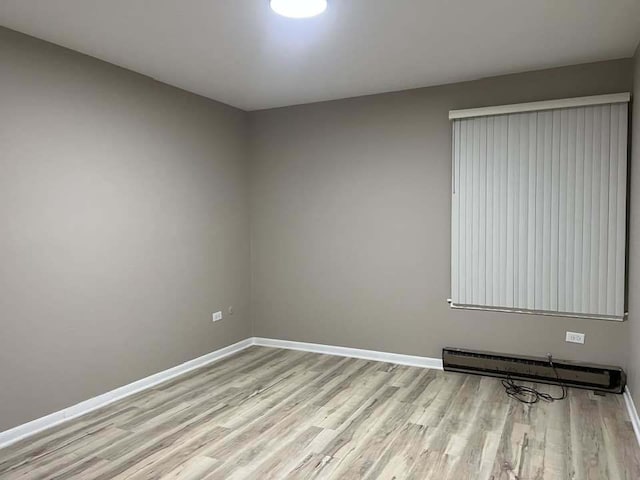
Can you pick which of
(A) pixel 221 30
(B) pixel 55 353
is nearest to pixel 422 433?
(B) pixel 55 353

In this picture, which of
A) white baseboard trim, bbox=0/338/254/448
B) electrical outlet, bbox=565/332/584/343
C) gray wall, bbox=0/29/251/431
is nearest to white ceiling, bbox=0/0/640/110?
gray wall, bbox=0/29/251/431

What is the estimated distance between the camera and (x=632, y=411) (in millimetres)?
3182

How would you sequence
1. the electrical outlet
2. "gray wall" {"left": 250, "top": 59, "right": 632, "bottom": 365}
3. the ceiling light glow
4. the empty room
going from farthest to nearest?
"gray wall" {"left": 250, "top": 59, "right": 632, "bottom": 365}
the electrical outlet
the empty room
the ceiling light glow

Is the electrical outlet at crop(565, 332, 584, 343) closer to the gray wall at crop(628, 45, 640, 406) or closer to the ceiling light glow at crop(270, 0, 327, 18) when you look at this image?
the gray wall at crop(628, 45, 640, 406)

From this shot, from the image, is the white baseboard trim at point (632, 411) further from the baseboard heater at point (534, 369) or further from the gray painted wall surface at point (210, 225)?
the gray painted wall surface at point (210, 225)

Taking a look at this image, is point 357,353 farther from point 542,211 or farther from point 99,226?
point 99,226

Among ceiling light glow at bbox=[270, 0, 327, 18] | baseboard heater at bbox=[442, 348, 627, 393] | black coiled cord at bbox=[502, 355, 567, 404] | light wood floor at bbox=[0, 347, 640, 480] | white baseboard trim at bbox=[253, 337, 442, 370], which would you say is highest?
ceiling light glow at bbox=[270, 0, 327, 18]

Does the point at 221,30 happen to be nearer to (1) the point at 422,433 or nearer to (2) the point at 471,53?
(2) the point at 471,53

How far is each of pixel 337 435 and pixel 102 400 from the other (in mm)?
1817

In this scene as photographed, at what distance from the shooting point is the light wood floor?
8.55 feet

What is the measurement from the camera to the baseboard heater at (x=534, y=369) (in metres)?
3.62

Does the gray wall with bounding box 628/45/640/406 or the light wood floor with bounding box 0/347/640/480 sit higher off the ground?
the gray wall with bounding box 628/45/640/406

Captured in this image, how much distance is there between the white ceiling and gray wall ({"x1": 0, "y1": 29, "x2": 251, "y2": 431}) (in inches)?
11.2

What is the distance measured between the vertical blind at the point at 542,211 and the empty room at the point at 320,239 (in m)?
0.02
